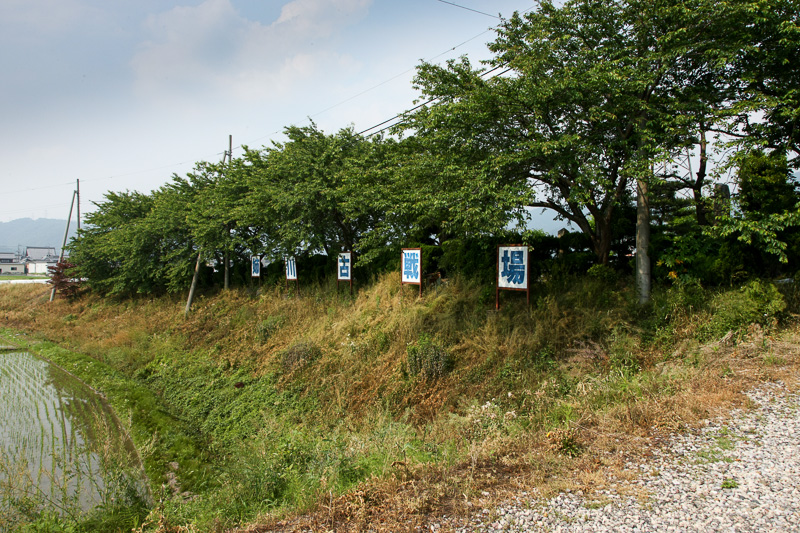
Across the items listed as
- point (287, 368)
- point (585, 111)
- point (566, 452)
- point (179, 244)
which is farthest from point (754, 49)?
point (179, 244)

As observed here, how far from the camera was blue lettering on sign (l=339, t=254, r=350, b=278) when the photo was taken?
14508mm

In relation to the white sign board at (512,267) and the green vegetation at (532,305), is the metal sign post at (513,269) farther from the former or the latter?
the green vegetation at (532,305)

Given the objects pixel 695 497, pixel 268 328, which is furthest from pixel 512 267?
pixel 268 328

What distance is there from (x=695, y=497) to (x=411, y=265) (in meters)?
8.81

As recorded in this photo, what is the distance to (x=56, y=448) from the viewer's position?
29.1ft

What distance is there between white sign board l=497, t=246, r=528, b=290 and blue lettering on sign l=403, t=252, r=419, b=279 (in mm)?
2724

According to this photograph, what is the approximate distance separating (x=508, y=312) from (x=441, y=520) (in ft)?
22.1

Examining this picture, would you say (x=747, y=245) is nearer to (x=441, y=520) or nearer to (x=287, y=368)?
(x=441, y=520)

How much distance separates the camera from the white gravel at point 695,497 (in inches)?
124

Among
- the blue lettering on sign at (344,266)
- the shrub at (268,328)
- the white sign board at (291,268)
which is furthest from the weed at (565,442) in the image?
the white sign board at (291,268)

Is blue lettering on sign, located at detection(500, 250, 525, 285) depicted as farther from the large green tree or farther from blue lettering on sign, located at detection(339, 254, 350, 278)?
blue lettering on sign, located at detection(339, 254, 350, 278)

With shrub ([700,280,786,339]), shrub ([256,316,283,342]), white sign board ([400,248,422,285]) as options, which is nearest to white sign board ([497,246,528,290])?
white sign board ([400,248,422,285])

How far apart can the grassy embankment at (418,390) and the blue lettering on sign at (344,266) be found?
85 centimetres

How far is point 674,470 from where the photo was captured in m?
3.85
